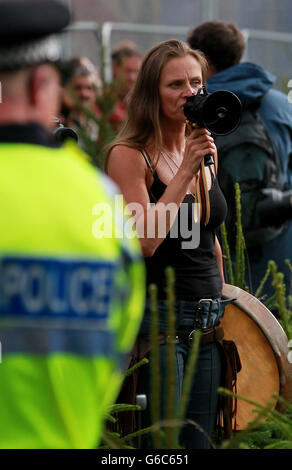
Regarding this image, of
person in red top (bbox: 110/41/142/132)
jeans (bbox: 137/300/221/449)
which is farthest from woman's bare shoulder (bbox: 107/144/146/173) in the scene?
person in red top (bbox: 110/41/142/132)

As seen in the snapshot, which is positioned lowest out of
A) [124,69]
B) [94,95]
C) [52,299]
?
[52,299]

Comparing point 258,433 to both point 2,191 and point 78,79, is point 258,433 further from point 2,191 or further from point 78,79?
point 78,79

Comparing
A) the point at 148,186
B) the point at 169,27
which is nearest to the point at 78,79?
the point at 169,27

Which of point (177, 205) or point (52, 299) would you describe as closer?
point (52, 299)

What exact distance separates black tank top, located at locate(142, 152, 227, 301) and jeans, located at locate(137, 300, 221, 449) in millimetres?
96

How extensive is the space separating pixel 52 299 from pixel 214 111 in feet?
4.92

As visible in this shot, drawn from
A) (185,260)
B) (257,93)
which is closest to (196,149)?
(185,260)

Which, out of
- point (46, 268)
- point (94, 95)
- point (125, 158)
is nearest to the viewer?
point (46, 268)

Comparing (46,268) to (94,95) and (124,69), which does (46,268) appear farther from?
(124,69)

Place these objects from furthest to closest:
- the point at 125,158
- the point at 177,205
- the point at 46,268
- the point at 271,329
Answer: the point at 271,329 < the point at 125,158 < the point at 177,205 < the point at 46,268

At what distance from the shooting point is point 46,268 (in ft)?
4.91

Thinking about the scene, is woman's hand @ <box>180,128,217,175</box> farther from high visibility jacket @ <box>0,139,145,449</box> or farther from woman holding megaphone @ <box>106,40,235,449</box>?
high visibility jacket @ <box>0,139,145,449</box>

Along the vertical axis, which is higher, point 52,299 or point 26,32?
point 26,32

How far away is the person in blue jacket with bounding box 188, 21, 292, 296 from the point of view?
4125 mm
